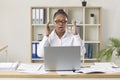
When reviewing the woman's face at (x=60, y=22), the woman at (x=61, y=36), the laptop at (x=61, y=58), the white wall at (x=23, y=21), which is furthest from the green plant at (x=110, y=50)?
the laptop at (x=61, y=58)

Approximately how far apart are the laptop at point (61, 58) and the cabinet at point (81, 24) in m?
2.69

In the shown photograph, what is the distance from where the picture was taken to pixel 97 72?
223cm

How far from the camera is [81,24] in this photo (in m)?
4.94

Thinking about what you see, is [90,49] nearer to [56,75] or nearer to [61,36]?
[61,36]

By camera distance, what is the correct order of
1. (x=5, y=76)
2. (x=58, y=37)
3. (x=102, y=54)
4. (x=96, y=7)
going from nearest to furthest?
(x=5, y=76), (x=58, y=37), (x=102, y=54), (x=96, y=7)

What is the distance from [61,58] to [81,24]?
278 centimetres

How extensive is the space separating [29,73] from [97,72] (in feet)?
1.96

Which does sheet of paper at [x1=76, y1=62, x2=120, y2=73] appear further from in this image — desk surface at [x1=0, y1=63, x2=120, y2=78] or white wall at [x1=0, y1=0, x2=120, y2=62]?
white wall at [x1=0, y1=0, x2=120, y2=62]

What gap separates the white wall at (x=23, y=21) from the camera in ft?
16.6

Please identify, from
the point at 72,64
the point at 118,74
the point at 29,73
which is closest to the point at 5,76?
the point at 29,73

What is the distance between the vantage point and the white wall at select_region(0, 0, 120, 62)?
5066 mm

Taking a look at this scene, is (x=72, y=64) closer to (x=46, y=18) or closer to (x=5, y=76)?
(x=5, y=76)

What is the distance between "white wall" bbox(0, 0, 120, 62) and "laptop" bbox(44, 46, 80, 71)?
9.62ft

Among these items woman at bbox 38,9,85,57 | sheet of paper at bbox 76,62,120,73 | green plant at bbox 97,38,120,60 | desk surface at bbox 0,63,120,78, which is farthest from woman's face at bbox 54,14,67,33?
green plant at bbox 97,38,120,60
